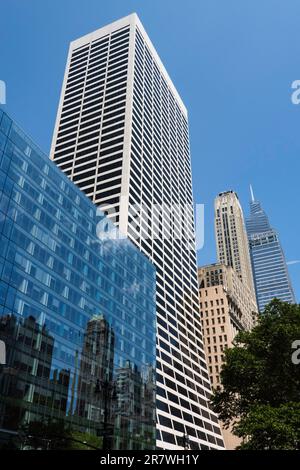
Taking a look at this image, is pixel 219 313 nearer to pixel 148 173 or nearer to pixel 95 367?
pixel 148 173

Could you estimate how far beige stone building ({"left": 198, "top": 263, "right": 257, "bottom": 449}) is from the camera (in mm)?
130750

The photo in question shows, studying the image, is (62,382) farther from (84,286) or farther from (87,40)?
(87,40)

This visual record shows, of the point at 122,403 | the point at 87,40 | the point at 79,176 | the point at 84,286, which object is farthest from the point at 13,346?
the point at 87,40

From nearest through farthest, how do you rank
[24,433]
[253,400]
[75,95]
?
[253,400] < [24,433] < [75,95]

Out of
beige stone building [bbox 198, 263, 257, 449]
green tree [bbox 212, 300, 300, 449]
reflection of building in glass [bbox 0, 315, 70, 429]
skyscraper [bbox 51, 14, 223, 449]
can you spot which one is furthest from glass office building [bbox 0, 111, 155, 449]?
beige stone building [bbox 198, 263, 257, 449]

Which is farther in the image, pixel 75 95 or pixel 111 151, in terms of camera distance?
pixel 75 95

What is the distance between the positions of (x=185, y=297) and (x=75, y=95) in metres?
70.1

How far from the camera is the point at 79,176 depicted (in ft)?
377

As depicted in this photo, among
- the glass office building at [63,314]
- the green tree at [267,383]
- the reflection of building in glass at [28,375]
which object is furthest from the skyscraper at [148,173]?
the green tree at [267,383]

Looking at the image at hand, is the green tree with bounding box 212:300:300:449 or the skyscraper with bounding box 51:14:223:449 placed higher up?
the skyscraper with bounding box 51:14:223:449

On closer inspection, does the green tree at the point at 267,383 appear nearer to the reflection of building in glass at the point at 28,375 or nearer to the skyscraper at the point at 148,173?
the reflection of building in glass at the point at 28,375

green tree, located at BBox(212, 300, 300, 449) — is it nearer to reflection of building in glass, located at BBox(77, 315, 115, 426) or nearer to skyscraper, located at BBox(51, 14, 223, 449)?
reflection of building in glass, located at BBox(77, 315, 115, 426)

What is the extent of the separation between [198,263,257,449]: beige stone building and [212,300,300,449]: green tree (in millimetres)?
85627

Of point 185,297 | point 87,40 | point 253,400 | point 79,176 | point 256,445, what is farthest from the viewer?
point 87,40
